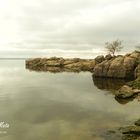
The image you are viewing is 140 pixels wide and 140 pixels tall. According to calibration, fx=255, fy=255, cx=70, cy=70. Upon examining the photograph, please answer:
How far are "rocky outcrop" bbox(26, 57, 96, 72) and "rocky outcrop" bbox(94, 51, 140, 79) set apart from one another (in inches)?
1521

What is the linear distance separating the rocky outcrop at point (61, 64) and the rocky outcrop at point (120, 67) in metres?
38.6

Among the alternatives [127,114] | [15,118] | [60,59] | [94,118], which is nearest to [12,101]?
[15,118]

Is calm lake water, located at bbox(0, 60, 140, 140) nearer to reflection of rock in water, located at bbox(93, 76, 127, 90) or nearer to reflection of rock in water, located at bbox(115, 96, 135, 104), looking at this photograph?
reflection of rock in water, located at bbox(115, 96, 135, 104)

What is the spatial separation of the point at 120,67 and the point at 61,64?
233ft

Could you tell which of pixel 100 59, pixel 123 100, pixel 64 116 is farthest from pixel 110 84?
pixel 100 59

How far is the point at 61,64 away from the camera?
159 m

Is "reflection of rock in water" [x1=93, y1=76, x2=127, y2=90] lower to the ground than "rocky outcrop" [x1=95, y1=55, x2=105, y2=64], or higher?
lower

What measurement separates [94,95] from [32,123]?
1040 inches

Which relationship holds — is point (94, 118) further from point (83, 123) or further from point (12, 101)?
point (12, 101)

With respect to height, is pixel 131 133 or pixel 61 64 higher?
pixel 61 64

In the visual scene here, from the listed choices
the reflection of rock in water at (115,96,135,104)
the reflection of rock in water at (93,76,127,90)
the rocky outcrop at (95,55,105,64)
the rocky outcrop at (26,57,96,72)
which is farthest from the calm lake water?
the rocky outcrop at (26,57,96,72)

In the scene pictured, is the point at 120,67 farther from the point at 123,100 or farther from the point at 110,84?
the point at 123,100

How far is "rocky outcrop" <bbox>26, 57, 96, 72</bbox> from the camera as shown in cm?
14000

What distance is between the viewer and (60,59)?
16400 centimetres
